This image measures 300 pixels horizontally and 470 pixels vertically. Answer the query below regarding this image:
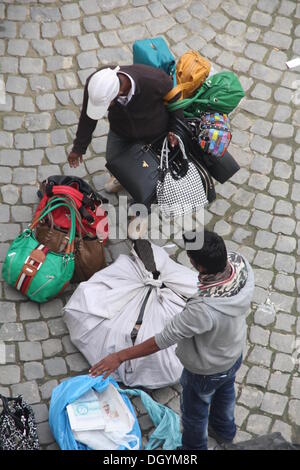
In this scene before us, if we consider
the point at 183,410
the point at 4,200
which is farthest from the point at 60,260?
the point at 183,410

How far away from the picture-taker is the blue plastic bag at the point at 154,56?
5371 mm

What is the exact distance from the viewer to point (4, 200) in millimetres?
6125

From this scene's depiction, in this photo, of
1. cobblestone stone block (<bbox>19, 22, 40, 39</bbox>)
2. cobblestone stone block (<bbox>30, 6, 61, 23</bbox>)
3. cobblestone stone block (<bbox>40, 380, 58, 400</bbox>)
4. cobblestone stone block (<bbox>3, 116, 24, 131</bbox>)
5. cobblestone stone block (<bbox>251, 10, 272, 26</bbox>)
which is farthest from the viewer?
cobblestone stone block (<bbox>251, 10, 272, 26</bbox>)

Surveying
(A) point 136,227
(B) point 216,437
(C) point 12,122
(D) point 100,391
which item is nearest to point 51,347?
(D) point 100,391

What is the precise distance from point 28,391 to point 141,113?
7.12 ft

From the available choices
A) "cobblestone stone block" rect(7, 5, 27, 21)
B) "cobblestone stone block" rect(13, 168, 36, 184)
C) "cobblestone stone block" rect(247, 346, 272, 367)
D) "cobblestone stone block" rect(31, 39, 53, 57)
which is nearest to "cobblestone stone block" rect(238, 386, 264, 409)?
"cobblestone stone block" rect(247, 346, 272, 367)

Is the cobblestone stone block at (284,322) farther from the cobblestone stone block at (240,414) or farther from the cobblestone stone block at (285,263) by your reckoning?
the cobblestone stone block at (240,414)

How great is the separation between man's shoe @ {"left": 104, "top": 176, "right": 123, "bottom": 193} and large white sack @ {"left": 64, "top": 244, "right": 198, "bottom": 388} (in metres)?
0.87

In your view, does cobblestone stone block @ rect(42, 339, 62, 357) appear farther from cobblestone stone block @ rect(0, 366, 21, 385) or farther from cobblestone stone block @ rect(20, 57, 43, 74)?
cobblestone stone block @ rect(20, 57, 43, 74)

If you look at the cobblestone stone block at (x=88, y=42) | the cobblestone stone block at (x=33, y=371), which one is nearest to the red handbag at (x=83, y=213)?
the cobblestone stone block at (x=33, y=371)

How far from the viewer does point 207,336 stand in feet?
13.8

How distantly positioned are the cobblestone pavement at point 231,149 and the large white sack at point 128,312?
0.20 metres

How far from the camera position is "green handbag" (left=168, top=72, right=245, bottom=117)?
543cm

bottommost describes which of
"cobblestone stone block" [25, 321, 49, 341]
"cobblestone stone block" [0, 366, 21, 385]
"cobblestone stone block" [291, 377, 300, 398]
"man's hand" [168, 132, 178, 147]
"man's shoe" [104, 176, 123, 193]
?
"cobblestone stone block" [291, 377, 300, 398]
